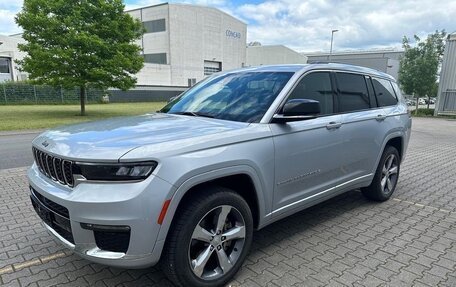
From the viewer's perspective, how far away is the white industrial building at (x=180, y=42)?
2084 inches

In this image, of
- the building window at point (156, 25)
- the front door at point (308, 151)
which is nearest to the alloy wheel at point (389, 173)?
the front door at point (308, 151)

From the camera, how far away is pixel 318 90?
3.65 metres

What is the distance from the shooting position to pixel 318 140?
3.38m

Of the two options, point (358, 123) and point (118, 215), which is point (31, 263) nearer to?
point (118, 215)

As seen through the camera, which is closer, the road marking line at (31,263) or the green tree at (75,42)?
the road marking line at (31,263)

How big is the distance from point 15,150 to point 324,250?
867 centimetres

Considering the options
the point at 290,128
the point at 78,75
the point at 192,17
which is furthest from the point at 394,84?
the point at 192,17

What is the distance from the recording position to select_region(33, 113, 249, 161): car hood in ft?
7.44

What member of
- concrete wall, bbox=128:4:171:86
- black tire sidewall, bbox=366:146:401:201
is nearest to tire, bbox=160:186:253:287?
black tire sidewall, bbox=366:146:401:201

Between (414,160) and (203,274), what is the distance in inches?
279

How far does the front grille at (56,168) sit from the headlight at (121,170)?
0.77ft

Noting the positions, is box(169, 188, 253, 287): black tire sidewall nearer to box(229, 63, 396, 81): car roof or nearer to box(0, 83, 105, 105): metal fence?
box(229, 63, 396, 81): car roof

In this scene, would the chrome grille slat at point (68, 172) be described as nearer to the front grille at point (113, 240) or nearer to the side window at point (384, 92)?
the front grille at point (113, 240)

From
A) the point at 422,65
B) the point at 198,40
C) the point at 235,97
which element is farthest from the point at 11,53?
the point at 235,97
